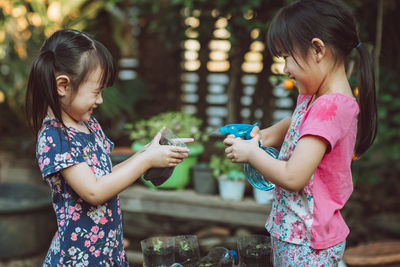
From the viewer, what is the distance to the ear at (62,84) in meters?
1.30

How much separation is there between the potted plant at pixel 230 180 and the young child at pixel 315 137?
69.3 inches

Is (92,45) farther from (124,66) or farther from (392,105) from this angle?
(124,66)

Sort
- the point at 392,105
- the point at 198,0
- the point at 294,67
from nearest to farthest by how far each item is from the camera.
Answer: the point at 294,67 < the point at 392,105 < the point at 198,0

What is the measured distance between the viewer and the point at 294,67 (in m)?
1.24

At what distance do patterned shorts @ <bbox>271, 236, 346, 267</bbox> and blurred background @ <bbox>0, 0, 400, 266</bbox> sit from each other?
6.27ft

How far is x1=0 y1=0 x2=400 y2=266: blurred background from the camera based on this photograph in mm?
3311

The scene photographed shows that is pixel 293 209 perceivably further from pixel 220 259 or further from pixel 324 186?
pixel 220 259

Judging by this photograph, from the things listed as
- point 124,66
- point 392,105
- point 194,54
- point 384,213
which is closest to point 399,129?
point 392,105

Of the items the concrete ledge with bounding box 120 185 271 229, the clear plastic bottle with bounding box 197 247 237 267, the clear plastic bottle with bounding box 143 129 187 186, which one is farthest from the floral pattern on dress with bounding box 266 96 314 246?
the concrete ledge with bounding box 120 185 271 229

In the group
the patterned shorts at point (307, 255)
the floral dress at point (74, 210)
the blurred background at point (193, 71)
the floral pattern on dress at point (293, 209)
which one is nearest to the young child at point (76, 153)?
the floral dress at point (74, 210)

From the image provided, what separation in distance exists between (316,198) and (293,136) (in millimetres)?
202

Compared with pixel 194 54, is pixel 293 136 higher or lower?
lower

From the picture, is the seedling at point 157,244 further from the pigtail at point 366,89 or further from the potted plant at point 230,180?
the potted plant at point 230,180

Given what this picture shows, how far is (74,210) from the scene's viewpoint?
4.40 ft
